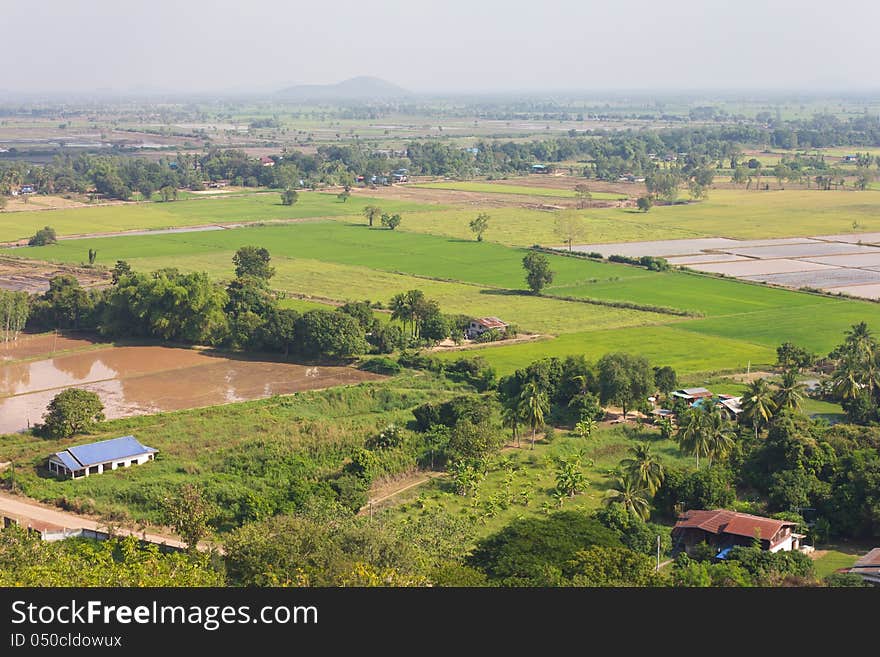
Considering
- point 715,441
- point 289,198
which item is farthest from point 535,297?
point 289,198

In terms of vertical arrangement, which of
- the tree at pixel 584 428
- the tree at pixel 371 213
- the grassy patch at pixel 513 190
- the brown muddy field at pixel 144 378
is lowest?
the brown muddy field at pixel 144 378

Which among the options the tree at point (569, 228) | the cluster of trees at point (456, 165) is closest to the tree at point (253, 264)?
the tree at point (569, 228)

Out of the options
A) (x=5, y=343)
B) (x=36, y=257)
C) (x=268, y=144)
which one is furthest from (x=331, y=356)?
(x=268, y=144)

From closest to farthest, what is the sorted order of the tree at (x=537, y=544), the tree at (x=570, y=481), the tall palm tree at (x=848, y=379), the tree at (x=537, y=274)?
the tree at (x=537, y=544)
the tree at (x=570, y=481)
the tall palm tree at (x=848, y=379)
the tree at (x=537, y=274)

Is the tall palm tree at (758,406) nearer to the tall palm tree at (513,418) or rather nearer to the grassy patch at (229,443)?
the tall palm tree at (513,418)

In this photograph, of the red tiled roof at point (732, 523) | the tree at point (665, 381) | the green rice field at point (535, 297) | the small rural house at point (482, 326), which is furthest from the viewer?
the small rural house at point (482, 326)

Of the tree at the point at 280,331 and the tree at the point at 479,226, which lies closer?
the tree at the point at 280,331

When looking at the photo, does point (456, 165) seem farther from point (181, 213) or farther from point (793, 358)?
point (793, 358)

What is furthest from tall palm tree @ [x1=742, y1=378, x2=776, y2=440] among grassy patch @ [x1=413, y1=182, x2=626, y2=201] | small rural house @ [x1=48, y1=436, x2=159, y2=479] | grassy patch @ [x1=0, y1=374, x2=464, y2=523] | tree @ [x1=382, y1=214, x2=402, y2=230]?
grassy patch @ [x1=413, y1=182, x2=626, y2=201]
